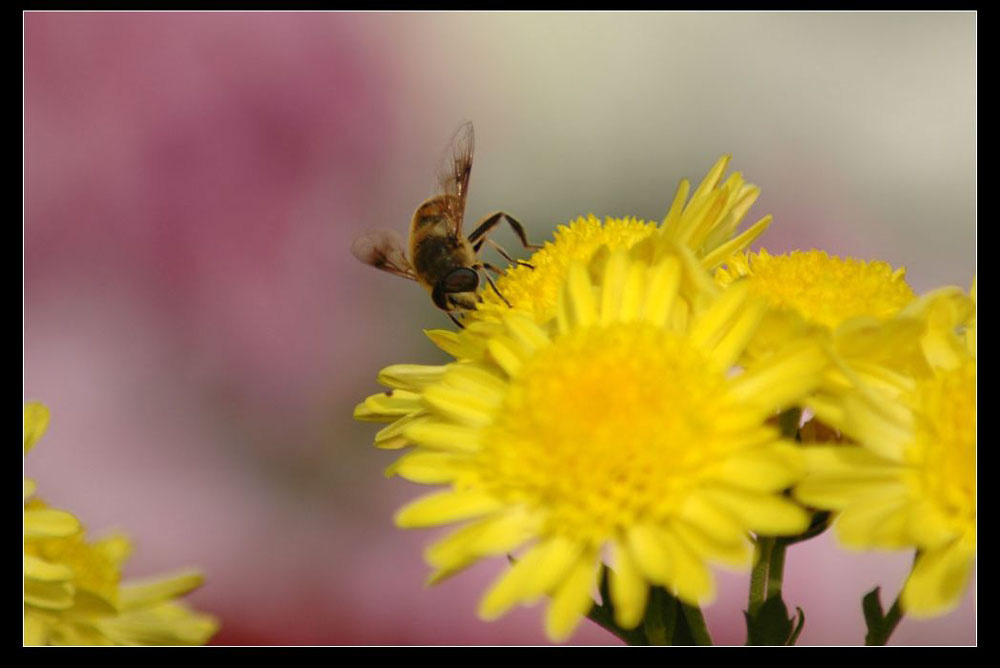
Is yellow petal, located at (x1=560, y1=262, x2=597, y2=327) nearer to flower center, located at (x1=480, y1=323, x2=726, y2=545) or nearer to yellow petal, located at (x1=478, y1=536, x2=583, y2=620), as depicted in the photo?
flower center, located at (x1=480, y1=323, x2=726, y2=545)

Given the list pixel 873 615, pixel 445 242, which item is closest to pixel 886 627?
pixel 873 615

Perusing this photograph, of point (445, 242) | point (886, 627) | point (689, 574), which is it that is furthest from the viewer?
point (445, 242)

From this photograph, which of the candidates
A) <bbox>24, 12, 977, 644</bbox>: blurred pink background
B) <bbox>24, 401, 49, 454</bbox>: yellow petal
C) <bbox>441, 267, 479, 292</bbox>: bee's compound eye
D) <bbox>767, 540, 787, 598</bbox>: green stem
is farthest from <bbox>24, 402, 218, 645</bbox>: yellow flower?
<bbox>24, 12, 977, 644</bbox>: blurred pink background

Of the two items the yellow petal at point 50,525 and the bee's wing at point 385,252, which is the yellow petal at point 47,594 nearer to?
the yellow petal at point 50,525

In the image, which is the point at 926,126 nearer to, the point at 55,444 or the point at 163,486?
the point at 163,486

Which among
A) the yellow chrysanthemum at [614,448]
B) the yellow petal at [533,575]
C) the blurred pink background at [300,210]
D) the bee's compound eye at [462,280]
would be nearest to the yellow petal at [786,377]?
the yellow chrysanthemum at [614,448]

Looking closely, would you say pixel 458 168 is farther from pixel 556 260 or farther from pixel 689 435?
pixel 689 435

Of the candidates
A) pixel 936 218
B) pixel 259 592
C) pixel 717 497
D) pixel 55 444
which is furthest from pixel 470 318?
pixel 936 218
